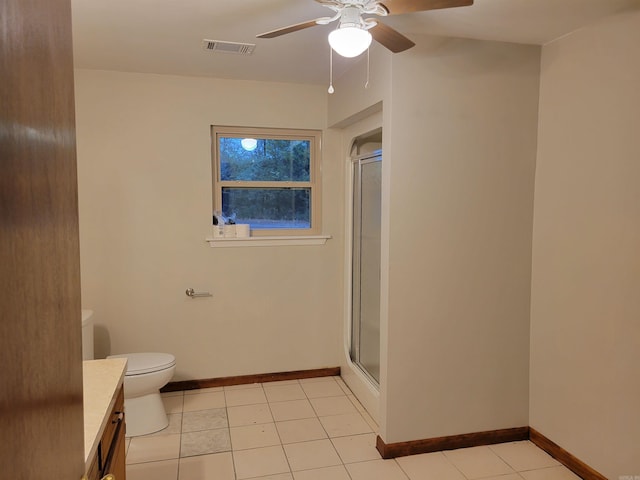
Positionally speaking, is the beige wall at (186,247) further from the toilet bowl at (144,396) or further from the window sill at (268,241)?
the toilet bowl at (144,396)

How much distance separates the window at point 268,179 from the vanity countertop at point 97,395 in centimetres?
197

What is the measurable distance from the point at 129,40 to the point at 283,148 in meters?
1.42

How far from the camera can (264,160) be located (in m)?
3.70

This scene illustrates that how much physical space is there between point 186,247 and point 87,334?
2.94 ft

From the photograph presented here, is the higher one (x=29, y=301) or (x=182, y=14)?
(x=182, y=14)

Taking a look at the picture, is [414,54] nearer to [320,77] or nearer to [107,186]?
[320,77]

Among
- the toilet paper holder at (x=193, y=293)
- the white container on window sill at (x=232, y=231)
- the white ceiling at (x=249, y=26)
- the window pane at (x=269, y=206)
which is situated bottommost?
the toilet paper holder at (x=193, y=293)

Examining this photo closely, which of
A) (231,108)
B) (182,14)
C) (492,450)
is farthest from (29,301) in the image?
(231,108)

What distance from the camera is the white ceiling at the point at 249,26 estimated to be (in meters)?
2.13

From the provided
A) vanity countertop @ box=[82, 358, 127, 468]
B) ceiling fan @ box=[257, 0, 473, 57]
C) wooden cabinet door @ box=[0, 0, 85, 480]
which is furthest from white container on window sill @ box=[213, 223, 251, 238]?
wooden cabinet door @ box=[0, 0, 85, 480]

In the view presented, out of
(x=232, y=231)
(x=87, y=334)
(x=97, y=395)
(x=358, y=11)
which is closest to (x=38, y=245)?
(x=97, y=395)

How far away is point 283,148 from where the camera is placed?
12.3ft

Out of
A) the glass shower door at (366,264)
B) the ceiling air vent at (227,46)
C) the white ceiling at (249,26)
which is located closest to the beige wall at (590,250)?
the white ceiling at (249,26)

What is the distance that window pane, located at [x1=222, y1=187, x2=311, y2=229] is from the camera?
12.0 ft
